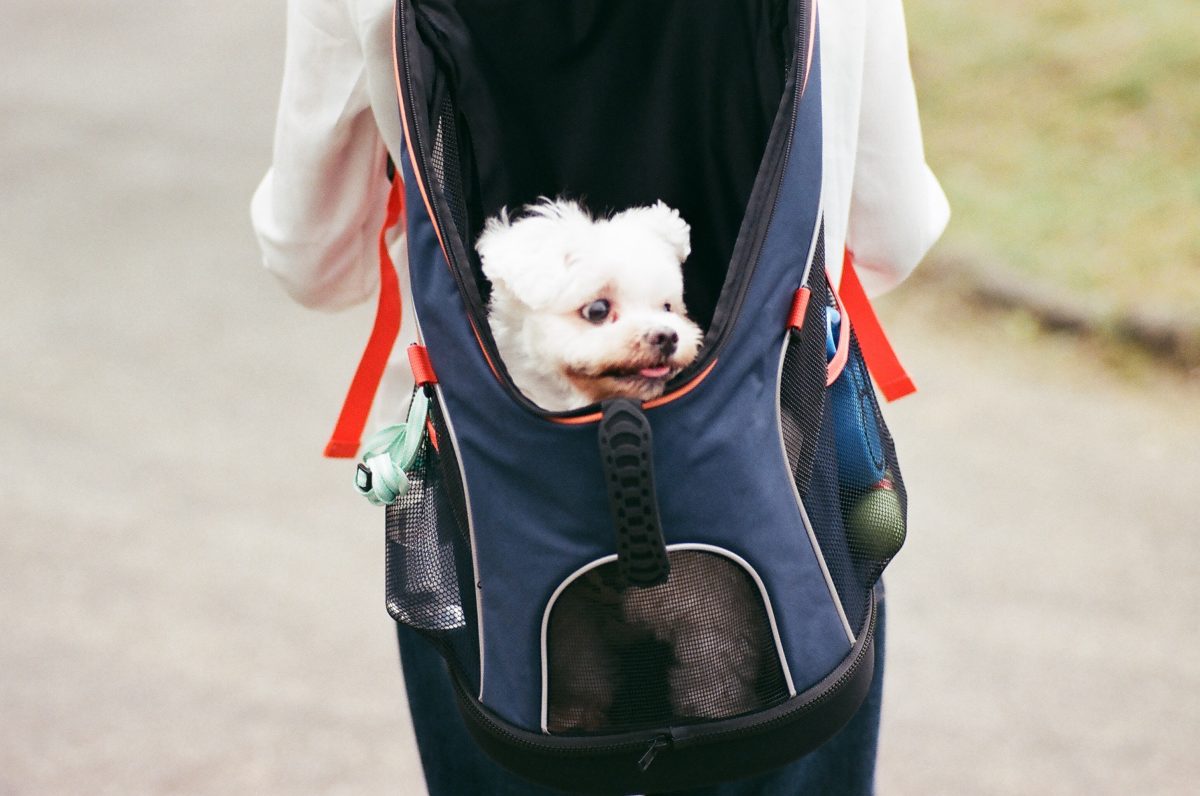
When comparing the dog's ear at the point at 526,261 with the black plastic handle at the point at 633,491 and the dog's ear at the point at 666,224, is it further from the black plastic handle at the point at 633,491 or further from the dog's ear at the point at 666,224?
the black plastic handle at the point at 633,491

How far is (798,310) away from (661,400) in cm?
18

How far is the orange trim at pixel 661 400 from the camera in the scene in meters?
1.20

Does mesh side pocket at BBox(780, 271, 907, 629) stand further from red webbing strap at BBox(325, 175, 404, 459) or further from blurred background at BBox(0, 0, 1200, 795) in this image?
blurred background at BBox(0, 0, 1200, 795)

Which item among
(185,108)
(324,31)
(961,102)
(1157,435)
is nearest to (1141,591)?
(1157,435)

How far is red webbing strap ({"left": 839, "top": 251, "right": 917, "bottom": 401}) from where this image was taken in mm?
1594

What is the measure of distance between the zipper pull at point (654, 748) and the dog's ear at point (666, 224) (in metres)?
0.54

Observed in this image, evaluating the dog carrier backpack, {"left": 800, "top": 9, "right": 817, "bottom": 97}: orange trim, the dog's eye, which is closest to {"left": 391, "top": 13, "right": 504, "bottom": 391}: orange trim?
the dog carrier backpack

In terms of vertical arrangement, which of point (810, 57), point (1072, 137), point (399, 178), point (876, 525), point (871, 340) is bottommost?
point (876, 525)

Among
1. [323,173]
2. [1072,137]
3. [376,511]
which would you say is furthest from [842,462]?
[1072,137]

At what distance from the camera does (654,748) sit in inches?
51.1

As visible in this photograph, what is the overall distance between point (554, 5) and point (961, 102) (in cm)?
379

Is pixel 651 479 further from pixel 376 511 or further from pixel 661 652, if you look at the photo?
pixel 376 511

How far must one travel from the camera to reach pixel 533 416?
1.21 metres

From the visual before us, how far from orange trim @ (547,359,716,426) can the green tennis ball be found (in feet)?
1.00
